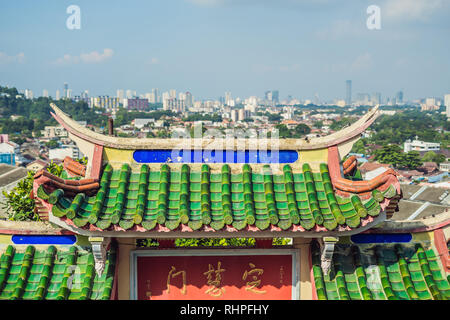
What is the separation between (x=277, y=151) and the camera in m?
7.18

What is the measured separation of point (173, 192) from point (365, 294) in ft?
→ 9.77

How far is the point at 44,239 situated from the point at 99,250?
3.63ft

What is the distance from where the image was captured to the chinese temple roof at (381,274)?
6832mm

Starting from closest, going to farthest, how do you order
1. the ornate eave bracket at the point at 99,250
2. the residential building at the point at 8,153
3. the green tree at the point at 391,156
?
the ornate eave bracket at the point at 99,250 < the residential building at the point at 8,153 < the green tree at the point at 391,156

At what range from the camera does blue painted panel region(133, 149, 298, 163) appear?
23.2 feet

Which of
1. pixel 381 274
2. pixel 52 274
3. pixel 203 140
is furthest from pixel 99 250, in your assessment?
pixel 381 274

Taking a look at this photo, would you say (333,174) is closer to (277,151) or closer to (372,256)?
(277,151)

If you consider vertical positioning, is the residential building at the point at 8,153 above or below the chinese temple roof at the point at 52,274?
below

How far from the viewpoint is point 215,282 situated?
7.34m

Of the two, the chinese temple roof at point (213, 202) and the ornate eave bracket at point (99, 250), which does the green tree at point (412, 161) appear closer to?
the chinese temple roof at point (213, 202)

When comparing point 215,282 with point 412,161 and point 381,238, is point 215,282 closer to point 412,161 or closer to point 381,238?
point 381,238

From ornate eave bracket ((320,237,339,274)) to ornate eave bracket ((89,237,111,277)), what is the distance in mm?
2911

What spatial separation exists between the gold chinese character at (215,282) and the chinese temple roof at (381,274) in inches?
54.6

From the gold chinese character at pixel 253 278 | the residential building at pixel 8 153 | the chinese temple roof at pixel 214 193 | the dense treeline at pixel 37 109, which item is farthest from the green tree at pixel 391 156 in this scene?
the dense treeline at pixel 37 109
